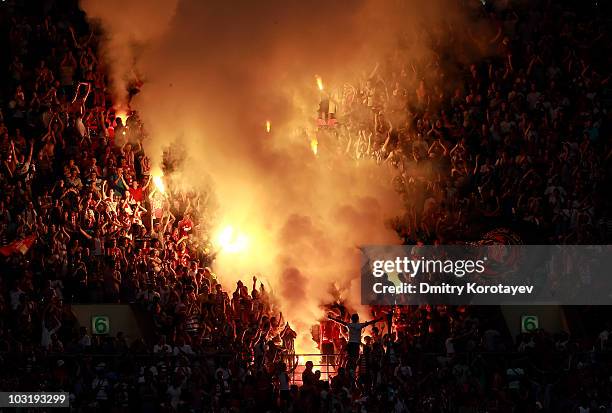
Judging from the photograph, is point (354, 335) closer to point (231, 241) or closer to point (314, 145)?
point (231, 241)

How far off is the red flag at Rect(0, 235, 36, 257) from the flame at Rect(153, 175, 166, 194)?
3.46 meters

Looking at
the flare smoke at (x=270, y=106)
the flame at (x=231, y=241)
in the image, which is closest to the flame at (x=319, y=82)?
the flare smoke at (x=270, y=106)

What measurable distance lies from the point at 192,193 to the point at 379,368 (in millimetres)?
5821

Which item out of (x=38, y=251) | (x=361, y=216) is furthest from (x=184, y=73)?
(x=38, y=251)

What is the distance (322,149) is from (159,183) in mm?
2918

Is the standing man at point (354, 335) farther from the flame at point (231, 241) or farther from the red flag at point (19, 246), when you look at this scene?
the red flag at point (19, 246)

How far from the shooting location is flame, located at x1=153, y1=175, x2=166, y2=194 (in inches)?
949

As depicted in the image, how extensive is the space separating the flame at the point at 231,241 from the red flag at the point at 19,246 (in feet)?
12.6

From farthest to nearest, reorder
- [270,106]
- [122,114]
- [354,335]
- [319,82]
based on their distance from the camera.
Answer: [319,82], [270,106], [122,114], [354,335]

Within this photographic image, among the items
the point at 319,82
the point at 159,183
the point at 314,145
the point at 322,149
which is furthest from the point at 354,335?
the point at 319,82

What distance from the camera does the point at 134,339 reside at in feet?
68.5

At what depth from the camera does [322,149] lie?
25.2 meters

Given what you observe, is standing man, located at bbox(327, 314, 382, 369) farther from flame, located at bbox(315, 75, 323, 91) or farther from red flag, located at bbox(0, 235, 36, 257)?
flame, located at bbox(315, 75, 323, 91)

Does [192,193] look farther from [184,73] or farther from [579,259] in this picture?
[579,259]
